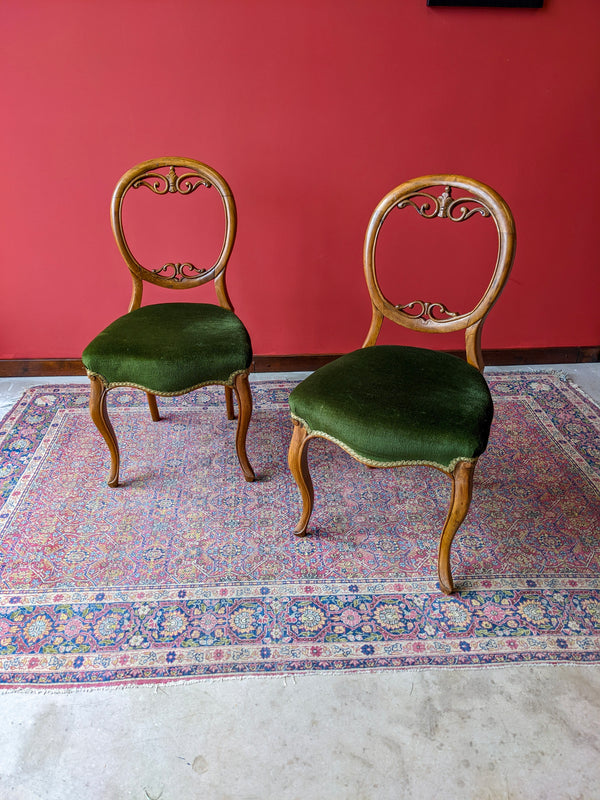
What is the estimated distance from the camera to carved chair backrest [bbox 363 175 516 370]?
5.16 ft

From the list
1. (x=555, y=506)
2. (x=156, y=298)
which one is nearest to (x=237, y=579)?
(x=555, y=506)

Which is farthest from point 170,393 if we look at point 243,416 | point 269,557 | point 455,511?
point 455,511

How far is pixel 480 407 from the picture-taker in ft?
4.79

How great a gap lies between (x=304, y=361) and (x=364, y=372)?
47.0 inches

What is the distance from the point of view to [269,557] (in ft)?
5.56

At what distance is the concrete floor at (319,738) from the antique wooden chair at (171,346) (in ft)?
2.76

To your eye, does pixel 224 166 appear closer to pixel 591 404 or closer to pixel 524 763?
pixel 591 404

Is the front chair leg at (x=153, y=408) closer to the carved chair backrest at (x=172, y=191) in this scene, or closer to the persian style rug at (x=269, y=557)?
the persian style rug at (x=269, y=557)

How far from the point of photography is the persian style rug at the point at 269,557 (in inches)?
55.5

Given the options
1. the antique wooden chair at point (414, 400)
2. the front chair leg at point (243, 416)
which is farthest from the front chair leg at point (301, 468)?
the front chair leg at point (243, 416)

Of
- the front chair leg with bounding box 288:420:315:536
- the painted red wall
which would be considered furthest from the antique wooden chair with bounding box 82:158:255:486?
the painted red wall

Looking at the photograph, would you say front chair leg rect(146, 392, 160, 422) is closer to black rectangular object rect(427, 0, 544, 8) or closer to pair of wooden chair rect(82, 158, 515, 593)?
pair of wooden chair rect(82, 158, 515, 593)

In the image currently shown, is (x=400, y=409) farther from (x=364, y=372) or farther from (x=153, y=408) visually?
(x=153, y=408)

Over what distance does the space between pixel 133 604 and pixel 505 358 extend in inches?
83.4
